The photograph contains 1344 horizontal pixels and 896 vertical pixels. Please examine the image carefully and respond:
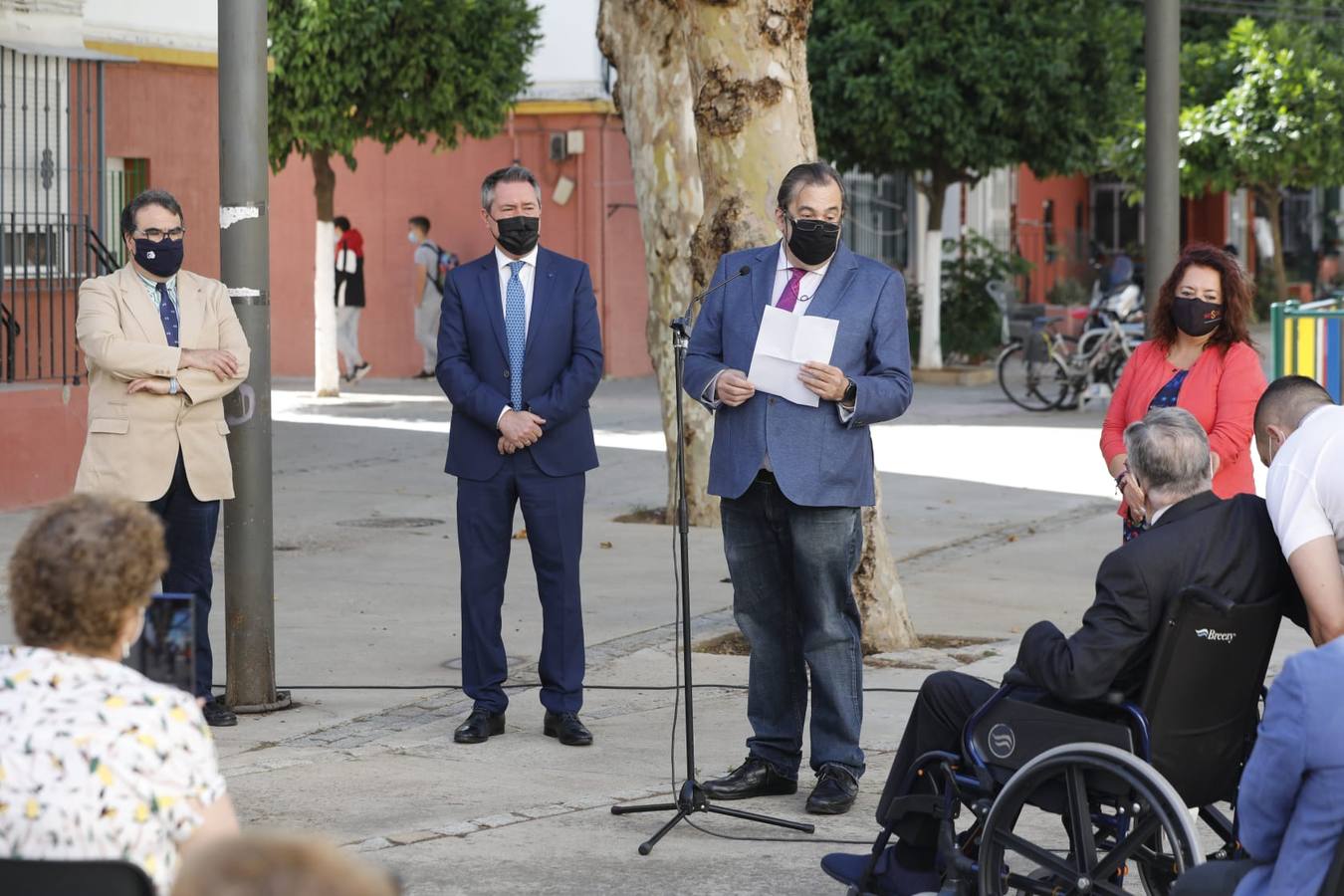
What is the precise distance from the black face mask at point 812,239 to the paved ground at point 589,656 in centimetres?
168

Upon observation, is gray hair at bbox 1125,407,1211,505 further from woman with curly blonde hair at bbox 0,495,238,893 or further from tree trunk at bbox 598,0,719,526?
tree trunk at bbox 598,0,719,526

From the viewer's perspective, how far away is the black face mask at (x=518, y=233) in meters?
6.89

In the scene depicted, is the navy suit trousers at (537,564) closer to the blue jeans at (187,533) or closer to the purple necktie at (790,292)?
the blue jeans at (187,533)

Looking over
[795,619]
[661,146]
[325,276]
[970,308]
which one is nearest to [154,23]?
[661,146]

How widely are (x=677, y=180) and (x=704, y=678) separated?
5035 millimetres

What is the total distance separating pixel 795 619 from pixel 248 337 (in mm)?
2371

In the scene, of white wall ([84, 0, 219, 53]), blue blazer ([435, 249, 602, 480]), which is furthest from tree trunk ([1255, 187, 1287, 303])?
blue blazer ([435, 249, 602, 480])

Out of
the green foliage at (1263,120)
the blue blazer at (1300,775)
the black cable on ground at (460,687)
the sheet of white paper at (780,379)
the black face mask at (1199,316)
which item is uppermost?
the green foliage at (1263,120)

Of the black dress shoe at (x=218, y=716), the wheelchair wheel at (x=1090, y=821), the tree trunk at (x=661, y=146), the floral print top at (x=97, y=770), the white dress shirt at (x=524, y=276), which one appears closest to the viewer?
the floral print top at (x=97, y=770)

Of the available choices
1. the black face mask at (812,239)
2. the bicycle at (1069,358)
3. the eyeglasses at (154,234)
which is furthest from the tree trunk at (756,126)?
the bicycle at (1069,358)

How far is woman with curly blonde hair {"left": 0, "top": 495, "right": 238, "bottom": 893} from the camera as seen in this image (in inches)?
115

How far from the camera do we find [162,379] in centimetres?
684

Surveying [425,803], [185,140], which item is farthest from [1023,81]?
[425,803]

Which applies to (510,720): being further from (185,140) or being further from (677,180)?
(185,140)
